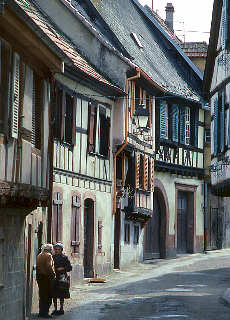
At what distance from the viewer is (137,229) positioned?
109 feet

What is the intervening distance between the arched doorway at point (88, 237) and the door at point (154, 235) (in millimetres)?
8816

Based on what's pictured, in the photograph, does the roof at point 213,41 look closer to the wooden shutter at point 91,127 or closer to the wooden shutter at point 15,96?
the wooden shutter at point 91,127

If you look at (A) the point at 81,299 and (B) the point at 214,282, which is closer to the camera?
(A) the point at 81,299

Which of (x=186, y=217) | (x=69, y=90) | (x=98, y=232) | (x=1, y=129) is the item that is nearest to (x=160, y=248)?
(x=186, y=217)

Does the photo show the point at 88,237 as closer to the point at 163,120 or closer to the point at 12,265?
the point at 163,120

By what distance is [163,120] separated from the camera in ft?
119

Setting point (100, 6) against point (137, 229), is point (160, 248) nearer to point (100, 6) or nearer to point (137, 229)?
point (137, 229)

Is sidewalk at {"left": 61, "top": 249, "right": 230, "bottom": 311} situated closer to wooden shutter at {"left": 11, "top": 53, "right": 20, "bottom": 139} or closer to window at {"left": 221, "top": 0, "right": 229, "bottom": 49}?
wooden shutter at {"left": 11, "top": 53, "right": 20, "bottom": 139}

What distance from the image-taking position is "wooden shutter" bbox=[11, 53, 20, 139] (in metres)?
14.0

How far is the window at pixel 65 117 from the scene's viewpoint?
2388 centimetres

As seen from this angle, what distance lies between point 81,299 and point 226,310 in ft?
13.6

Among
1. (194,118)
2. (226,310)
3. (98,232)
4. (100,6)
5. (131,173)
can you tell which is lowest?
(226,310)

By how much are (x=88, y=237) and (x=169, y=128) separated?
10.9 meters

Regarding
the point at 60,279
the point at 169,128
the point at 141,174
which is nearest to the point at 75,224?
the point at 60,279
